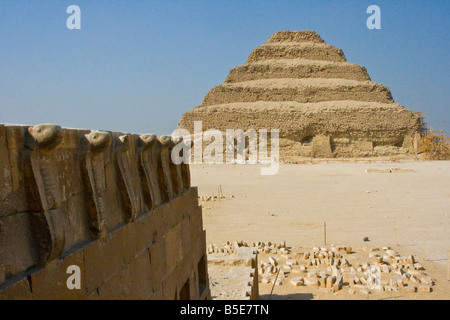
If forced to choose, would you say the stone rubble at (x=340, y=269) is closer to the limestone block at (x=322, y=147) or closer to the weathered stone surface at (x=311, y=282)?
the weathered stone surface at (x=311, y=282)

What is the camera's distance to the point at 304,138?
58.4m

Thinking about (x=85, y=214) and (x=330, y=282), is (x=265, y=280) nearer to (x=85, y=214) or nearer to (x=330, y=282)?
(x=330, y=282)

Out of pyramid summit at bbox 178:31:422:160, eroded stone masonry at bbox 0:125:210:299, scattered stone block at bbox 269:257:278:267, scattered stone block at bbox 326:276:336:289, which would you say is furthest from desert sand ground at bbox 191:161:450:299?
pyramid summit at bbox 178:31:422:160

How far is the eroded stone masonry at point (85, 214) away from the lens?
6.49 feet

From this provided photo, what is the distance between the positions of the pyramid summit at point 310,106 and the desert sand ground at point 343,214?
31353 mm

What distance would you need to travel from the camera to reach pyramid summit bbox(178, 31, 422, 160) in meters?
56.8

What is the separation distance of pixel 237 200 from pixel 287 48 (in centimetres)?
5909

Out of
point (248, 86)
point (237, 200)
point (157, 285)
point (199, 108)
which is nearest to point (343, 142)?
point (248, 86)

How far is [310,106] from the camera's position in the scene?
60781 mm

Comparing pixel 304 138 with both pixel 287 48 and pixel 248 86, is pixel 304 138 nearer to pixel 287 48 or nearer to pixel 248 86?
pixel 248 86

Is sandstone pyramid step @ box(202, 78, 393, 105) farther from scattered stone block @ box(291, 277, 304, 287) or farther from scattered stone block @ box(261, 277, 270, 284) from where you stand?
scattered stone block @ box(291, 277, 304, 287)

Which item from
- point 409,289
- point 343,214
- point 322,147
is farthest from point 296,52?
point 409,289

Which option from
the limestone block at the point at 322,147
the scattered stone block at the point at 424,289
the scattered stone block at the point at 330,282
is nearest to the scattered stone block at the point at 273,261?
the scattered stone block at the point at 330,282

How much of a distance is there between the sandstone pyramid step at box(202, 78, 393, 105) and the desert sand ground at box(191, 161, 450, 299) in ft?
129
